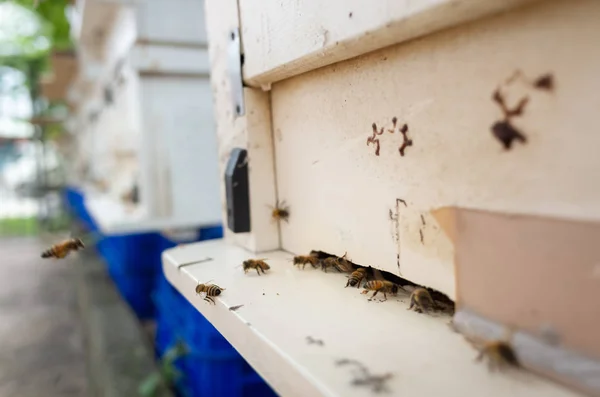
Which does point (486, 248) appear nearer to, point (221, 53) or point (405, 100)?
point (405, 100)

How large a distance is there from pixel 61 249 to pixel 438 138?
144 cm

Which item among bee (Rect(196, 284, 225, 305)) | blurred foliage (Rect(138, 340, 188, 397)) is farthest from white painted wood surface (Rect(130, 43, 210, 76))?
bee (Rect(196, 284, 225, 305))

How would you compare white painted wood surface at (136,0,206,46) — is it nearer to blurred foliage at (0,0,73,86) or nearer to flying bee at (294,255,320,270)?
flying bee at (294,255,320,270)

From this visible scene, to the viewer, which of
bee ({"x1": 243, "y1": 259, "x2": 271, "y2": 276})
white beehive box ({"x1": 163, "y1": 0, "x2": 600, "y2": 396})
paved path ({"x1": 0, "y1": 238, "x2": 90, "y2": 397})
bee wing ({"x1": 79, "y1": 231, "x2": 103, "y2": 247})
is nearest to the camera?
white beehive box ({"x1": 163, "y1": 0, "x2": 600, "y2": 396})

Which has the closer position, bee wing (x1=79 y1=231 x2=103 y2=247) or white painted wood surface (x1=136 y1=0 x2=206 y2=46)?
bee wing (x1=79 y1=231 x2=103 y2=247)

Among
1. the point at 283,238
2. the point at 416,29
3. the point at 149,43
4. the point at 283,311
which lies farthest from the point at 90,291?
the point at 416,29

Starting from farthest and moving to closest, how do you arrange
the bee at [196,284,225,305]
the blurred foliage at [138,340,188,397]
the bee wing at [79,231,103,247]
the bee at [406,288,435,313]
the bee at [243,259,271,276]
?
the blurred foliage at [138,340,188,397] < the bee wing at [79,231,103,247] < the bee at [243,259,271,276] < the bee at [196,284,225,305] < the bee at [406,288,435,313]

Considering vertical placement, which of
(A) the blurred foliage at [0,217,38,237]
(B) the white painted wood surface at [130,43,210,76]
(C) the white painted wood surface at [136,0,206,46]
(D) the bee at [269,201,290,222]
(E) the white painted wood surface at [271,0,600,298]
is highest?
(C) the white painted wood surface at [136,0,206,46]

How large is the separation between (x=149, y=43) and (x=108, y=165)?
6.65 feet

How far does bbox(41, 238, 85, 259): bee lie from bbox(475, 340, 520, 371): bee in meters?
1.45

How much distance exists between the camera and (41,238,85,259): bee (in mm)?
1577

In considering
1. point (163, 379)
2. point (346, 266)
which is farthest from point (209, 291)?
point (163, 379)

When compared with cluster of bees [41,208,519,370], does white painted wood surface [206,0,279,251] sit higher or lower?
higher

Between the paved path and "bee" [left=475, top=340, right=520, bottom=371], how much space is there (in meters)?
2.61
